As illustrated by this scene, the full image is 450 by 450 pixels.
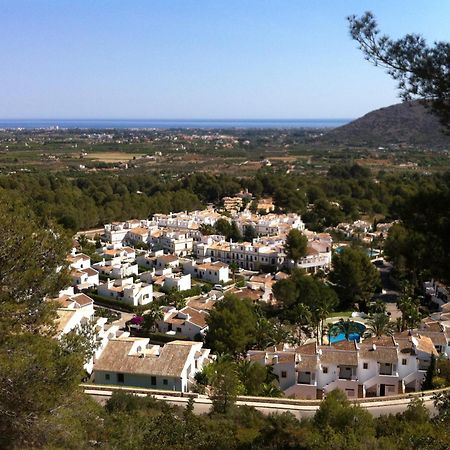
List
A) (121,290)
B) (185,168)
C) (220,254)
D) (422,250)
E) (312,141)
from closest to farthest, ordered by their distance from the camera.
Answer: (422,250) → (121,290) → (220,254) → (185,168) → (312,141)

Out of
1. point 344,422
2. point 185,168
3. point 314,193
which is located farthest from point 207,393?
point 185,168

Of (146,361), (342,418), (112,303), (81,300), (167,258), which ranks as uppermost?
(342,418)

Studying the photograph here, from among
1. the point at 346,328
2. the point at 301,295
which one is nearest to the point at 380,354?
the point at 346,328

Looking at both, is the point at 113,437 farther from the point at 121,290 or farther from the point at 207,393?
the point at 121,290

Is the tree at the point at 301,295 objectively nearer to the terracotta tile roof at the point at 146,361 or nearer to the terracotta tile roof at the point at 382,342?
the terracotta tile roof at the point at 382,342

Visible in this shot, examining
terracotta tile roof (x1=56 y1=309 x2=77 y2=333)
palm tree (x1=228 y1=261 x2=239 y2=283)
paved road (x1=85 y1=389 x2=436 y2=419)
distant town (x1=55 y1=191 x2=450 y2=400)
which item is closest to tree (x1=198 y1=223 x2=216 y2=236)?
distant town (x1=55 y1=191 x2=450 y2=400)

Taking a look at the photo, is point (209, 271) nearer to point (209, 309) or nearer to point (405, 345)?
point (209, 309)
